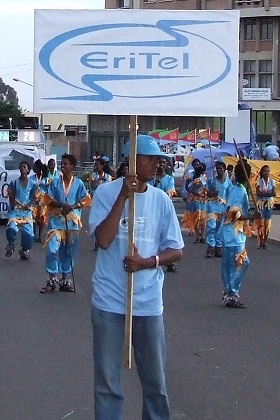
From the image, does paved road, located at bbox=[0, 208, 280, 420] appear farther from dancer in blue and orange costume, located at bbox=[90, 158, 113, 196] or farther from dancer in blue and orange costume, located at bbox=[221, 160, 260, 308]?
dancer in blue and orange costume, located at bbox=[90, 158, 113, 196]

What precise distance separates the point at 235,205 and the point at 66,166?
229 cm

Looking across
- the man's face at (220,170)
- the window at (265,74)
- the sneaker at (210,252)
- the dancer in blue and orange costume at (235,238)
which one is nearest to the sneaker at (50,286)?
the dancer in blue and orange costume at (235,238)

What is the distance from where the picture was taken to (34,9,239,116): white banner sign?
18.6 ft

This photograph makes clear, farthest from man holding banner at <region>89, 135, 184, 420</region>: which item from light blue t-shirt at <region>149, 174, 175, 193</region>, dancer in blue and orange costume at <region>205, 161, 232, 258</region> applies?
light blue t-shirt at <region>149, 174, 175, 193</region>

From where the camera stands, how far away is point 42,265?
16297 mm

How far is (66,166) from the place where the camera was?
12281 millimetres

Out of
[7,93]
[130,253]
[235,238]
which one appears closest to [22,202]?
[235,238]

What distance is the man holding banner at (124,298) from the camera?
550 centimetres

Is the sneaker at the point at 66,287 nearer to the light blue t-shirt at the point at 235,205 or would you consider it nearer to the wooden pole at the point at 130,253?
the light blue t-shirt at the point at 235,205

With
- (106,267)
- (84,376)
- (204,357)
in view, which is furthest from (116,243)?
(204,357)

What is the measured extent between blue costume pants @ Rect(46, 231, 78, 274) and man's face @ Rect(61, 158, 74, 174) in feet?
2.99

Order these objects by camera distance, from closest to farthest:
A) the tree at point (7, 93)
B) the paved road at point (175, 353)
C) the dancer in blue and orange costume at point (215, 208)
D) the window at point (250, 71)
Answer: the paved road at point (175, 353), the dancer in blue and orange costume at point (215, 208), the window at point (250, 71), the tree at point (7, 93)

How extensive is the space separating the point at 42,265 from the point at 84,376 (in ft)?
27.9

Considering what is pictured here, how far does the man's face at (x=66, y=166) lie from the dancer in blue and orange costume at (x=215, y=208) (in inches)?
226
